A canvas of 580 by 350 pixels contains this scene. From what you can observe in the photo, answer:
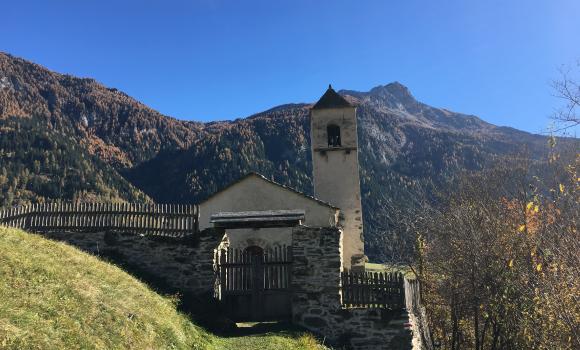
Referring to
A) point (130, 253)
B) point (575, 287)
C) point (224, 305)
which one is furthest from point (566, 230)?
point (130, 253)

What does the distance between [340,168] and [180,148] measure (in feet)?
432

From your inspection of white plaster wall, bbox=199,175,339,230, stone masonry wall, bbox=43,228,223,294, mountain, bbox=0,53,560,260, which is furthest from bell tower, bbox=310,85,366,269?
mountain, bbox=0,53,560,260

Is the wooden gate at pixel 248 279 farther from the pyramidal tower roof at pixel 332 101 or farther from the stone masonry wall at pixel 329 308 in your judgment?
the pyramidal tower roof at pixel 332 101

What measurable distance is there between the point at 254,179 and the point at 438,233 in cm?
1211

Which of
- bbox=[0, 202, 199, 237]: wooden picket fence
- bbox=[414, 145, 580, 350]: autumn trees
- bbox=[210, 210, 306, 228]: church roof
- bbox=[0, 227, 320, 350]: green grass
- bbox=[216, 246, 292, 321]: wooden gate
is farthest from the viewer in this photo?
bbox=[0, 202, 199, 237]: wooden picket fence

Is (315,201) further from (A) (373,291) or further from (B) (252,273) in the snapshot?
(A) (373,291)

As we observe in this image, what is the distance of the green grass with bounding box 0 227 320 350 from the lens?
7.23 metres

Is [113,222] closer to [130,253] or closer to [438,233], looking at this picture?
[130,253]

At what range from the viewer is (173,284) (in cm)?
1394

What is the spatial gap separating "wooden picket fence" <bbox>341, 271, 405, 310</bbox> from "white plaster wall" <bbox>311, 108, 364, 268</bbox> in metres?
10.1

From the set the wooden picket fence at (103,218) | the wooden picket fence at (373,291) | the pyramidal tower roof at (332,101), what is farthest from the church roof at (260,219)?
the pyramidal tower roof at (332,101)

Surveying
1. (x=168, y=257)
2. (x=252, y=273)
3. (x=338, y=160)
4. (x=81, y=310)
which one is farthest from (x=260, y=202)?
(x=81, y=310)

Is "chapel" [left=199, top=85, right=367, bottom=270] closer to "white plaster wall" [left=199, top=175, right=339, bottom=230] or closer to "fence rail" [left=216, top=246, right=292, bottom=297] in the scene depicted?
"white plaster wall" [left=199, top=175, right=339, bottom=230]

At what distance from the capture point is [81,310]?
8406 millimetres
